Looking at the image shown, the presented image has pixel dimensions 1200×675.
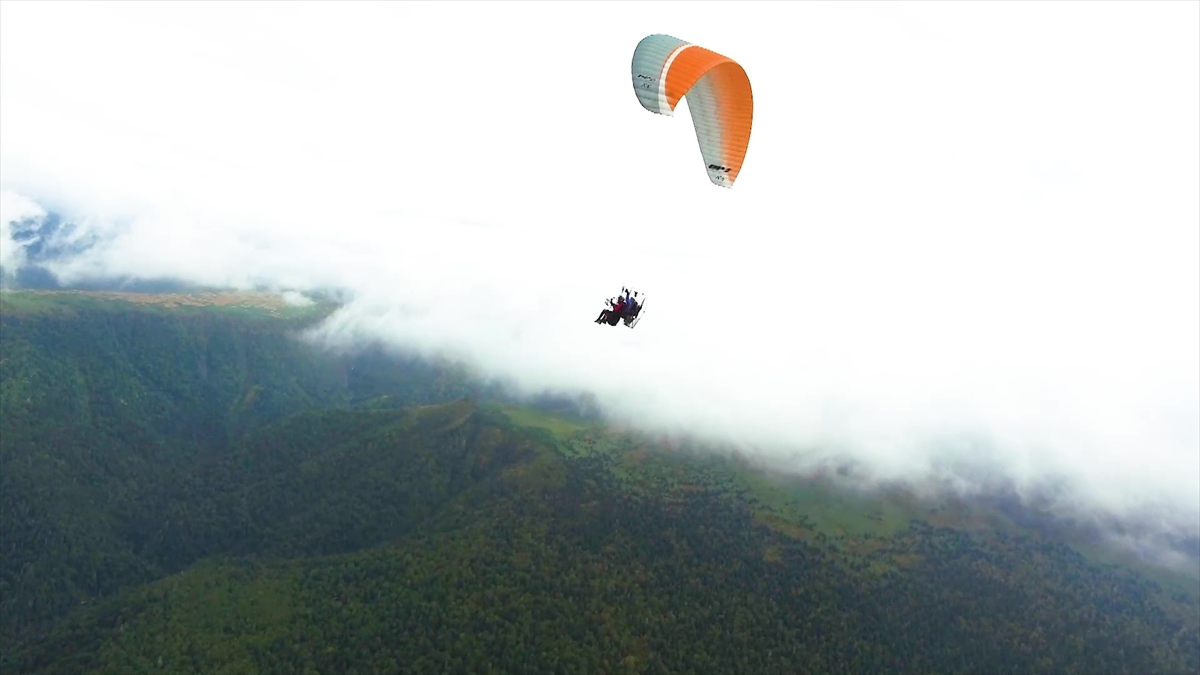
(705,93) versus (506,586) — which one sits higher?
(705,93)

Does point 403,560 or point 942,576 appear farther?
point 942,576

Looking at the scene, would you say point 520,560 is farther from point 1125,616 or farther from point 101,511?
point 1125,616

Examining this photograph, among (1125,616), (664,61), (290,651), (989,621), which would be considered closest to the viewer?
(664,61)

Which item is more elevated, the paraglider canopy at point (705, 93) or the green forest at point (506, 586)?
the paraglider canopy at point (705, 93)

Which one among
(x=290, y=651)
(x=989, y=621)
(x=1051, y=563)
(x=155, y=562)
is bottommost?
(x=155, y=562)

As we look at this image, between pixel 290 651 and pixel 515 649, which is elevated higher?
pixel 515 649

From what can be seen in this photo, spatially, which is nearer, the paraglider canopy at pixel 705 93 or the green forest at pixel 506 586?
the paraglider canopy at pixel 705 93

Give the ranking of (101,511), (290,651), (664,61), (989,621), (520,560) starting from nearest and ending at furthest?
(664,61), (290,651), (520,560), (989,621), (101,511)

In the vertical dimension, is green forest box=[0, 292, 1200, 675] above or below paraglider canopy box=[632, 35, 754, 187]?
below

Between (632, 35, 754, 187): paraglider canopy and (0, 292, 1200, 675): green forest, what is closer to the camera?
(632, 35, 754, 187): paraglider canopy

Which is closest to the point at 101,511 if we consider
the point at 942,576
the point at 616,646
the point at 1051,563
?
the point at 616,646

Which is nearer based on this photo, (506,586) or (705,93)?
(705,93)
